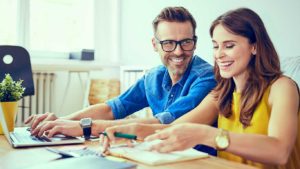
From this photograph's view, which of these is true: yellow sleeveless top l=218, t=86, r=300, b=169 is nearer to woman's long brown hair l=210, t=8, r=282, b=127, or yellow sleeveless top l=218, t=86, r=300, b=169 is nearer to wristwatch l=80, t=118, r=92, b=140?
woman's long brown hair l=210, t=8, r=282, b=127

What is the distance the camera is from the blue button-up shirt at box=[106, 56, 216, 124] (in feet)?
4.58

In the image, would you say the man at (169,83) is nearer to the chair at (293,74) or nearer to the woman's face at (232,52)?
the woman's face at (232,52)

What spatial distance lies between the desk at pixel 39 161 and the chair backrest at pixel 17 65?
169 cm

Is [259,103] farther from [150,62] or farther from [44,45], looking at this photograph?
[44,45]

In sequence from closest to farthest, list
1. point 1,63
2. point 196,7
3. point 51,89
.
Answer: point 1,63 → point 196,7 → point 51,89

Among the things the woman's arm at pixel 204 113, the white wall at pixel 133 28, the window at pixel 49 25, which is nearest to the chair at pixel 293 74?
the woman's arm at pixel 204 113

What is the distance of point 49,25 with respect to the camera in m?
3.89

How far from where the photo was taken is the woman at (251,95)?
103cm

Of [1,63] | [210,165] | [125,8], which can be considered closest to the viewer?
[210,165]

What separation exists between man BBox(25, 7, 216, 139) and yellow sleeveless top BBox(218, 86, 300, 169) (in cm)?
16

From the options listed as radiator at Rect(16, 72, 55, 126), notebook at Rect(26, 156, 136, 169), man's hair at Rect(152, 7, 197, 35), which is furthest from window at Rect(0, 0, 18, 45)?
notebook at Rect(26, 156, 136, 169)

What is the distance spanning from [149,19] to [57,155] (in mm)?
3073

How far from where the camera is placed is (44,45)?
3844 millimetres

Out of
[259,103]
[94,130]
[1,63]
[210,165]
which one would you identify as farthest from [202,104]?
[1,63]
